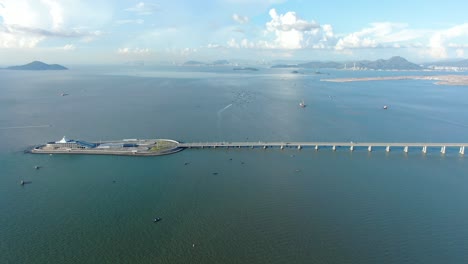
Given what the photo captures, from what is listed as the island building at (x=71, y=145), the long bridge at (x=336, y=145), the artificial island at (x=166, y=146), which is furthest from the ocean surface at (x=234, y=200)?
the island building at (x=71, y=145)

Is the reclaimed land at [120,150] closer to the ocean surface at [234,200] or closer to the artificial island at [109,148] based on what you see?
the artificial island at [109,148]

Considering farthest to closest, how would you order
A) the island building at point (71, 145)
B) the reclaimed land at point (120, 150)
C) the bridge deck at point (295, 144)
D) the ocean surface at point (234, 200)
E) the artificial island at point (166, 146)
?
1. the bridge deck at point (295, 144)
2. the island building at point (71, 145)
3. the artificial island at point (166, 146)
4. the reclaimed land at point (120, 150)
5. the ocean surface at point (234, 200)

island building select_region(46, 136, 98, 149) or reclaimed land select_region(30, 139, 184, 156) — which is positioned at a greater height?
island building select_region(46, 136, 98, 149)

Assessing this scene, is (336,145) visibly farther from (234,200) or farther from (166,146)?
(166,146)

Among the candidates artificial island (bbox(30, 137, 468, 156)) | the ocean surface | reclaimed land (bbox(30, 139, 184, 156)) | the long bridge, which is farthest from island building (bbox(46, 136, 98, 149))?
the long bridge

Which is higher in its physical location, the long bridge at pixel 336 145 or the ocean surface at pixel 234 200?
the long bridge at pixel 336 145

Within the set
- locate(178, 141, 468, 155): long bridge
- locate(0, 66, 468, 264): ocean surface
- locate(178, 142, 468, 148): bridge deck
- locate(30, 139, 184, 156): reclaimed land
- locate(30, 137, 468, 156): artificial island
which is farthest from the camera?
locate(178, 142, 468, 148): bridge deck

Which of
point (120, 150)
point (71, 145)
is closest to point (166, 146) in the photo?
point (120, 150)

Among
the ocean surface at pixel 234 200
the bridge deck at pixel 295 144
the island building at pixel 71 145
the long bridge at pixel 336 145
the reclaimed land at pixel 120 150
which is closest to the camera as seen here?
the ocean surface at pixel 234 200

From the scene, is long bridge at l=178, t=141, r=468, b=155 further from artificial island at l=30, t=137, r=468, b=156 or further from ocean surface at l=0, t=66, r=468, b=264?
ocean surface at l=0, t=66, r=468, b=264

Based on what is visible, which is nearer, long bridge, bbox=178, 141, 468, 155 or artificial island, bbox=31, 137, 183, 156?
artificial island, bbox=31, 137, 183, 156

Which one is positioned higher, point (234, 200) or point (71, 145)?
point (71, 145)

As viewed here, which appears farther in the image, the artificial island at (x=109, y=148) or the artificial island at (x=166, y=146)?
the artificial island at (x=166, y=146)
